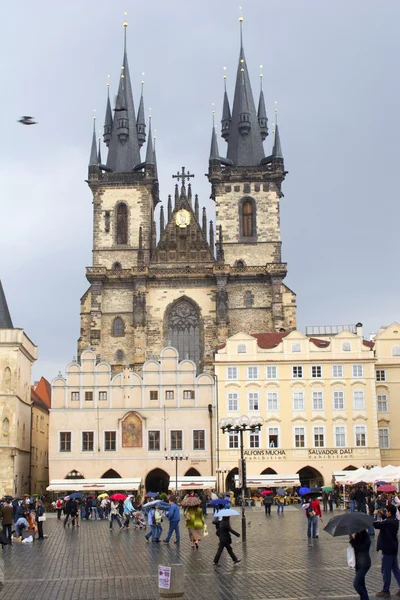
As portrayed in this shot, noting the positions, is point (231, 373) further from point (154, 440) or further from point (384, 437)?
point (384, 437)

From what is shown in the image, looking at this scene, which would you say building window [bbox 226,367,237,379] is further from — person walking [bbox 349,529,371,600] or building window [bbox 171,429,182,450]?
person walking [bbox 349,529,371,600]

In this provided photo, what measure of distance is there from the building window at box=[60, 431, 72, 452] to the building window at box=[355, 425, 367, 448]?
17736 millimetres

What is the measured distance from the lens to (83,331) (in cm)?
6962

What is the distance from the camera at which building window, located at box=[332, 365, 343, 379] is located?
55750 mm

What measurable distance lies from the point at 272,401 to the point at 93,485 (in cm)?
1249

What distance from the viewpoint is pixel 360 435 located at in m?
54.8

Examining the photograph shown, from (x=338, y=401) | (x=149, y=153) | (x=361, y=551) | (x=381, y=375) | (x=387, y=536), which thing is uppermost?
(x=149, y=153)

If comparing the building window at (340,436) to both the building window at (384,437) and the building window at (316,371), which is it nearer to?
the building window at (384,437)

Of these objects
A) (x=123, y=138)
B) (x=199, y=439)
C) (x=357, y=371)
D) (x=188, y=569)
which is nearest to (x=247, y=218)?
(x=123, y=138)

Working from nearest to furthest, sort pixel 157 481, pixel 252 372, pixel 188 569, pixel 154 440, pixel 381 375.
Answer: pixel 188 569 < pixel 154 440 < pixel 252 372 < pixel 157 481 < pixel 381 375

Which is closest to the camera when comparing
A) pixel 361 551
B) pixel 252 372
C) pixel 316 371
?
pixel 361 551

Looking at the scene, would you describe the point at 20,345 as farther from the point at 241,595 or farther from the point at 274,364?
the point at 241,595

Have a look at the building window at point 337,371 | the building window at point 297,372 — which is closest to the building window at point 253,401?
Result: the building window at point 297,372

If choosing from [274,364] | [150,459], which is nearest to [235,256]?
[274,364]
